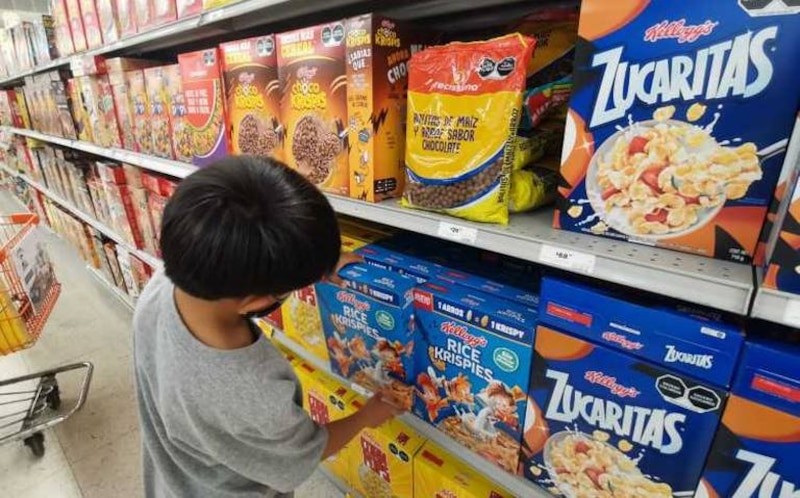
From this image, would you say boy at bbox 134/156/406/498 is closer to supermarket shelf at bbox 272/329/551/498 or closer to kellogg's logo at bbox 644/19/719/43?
supermarket shelf at bbox 272/329/551/498

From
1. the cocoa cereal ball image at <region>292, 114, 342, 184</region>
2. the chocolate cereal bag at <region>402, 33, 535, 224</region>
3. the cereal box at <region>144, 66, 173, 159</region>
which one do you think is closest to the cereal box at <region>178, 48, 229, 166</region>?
the cereal box at <region>144, 66, 173, 159</region>

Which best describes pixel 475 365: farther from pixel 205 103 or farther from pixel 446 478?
pixel 205 103

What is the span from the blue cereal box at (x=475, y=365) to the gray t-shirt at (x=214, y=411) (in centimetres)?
27

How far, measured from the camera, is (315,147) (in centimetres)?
98

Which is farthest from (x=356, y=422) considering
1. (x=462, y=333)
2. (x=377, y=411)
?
(x=462, y=333)

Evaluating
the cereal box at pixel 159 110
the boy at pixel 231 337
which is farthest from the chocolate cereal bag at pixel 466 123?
the cereal box at pixel 159 110

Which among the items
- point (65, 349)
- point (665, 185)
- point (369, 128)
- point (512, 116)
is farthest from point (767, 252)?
point (65, 349)

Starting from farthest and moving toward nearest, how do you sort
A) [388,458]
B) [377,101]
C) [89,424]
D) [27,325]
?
[89,424]
[27,325]
[388,458]
[377,101]

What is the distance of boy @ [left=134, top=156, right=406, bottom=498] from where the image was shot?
0.50 meters

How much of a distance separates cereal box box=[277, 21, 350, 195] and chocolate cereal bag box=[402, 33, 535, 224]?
0.20 metres

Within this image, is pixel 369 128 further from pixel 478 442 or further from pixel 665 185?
pixel 478 442

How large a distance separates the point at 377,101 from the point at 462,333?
50 centimetres

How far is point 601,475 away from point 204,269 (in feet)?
2.31

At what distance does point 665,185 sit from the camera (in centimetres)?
54
